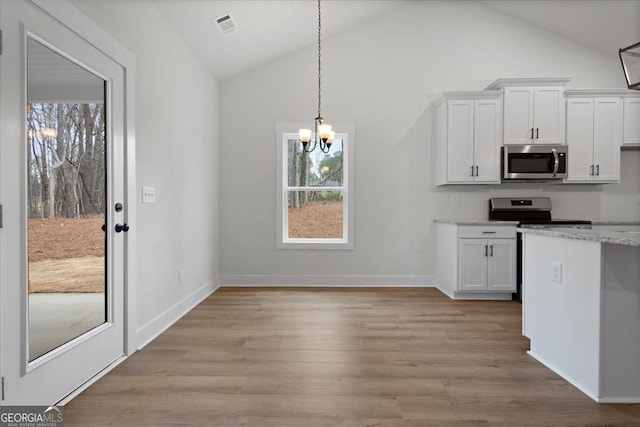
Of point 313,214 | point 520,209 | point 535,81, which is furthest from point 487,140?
point 313,214

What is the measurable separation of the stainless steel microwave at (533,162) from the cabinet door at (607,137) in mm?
466

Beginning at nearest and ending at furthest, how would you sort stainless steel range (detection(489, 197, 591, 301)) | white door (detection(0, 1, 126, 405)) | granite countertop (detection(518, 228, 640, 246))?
white door (detection(0, 1, 126, 405)) → granite countertop (detection(518, 228, 640, 246)) → stainless steel range (detection(489, 197, 591, 301))

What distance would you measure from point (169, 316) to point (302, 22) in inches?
139

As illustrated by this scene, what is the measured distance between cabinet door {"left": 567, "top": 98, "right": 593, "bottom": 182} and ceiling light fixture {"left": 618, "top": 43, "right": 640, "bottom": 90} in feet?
9.45

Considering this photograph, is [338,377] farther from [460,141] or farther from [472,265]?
[460,141]

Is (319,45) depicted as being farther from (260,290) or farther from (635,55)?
(635,55)

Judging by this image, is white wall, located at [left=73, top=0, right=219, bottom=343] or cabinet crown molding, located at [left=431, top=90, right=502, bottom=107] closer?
white wall, located at [left=73, top=0, right=219, bottom=343]

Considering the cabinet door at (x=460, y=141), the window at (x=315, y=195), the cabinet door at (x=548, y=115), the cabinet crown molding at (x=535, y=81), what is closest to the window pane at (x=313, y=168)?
the window at (x=315, y=195)

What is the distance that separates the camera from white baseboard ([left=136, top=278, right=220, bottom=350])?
2861 millimetres

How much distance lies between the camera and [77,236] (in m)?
2.15

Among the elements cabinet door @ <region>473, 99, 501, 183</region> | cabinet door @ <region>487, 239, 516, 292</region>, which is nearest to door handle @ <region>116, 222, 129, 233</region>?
cabinet door @ <region>487, 239, 516, 292</region>

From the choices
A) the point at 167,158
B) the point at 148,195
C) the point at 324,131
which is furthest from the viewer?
the point at 324,131

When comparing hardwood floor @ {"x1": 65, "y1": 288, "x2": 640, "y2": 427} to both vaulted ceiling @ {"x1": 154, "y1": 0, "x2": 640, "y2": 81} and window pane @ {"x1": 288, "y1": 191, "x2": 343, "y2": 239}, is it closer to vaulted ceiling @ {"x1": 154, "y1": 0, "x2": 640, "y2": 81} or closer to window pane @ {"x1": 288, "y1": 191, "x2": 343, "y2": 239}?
window pane @ {"x1": 288, "y1": 191, "x2": 343, "y2": 239}

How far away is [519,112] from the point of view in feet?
14.8
